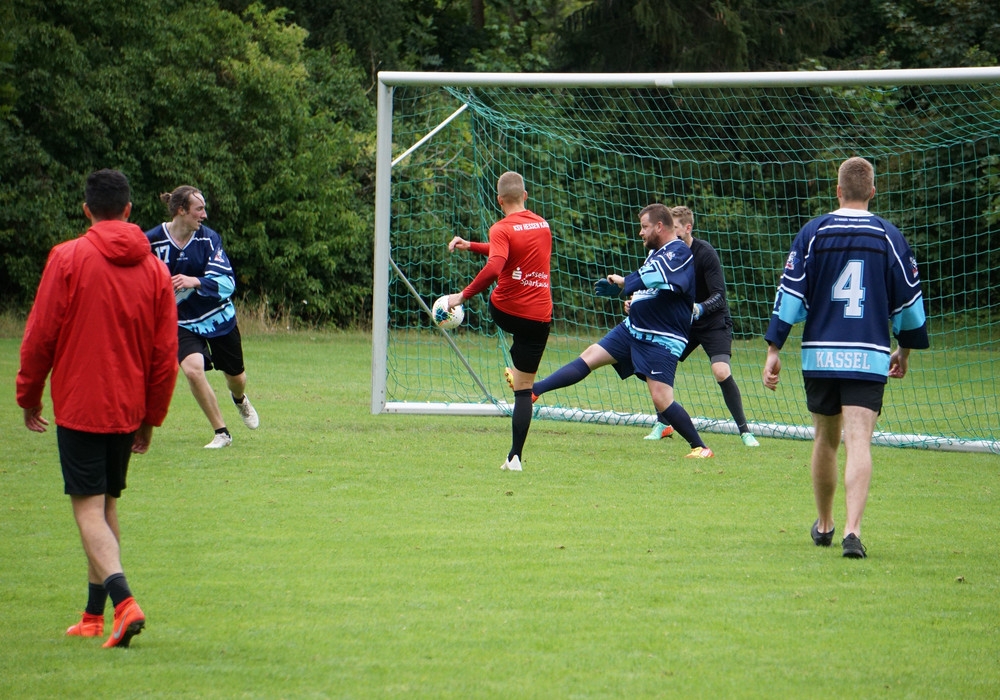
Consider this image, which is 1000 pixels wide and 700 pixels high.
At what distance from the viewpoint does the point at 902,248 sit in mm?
5797

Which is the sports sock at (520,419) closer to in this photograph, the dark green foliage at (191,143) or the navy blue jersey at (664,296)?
the navy blue jersey at (664,296)

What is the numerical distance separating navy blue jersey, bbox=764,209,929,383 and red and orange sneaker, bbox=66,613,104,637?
3.35 metres

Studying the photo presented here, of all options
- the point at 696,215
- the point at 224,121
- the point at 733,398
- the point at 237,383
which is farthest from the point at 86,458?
the point at 224,121

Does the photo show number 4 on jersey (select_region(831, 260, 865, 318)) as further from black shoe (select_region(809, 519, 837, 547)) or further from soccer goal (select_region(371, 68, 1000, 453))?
soccer goal (select_region(371, 68, 1000, 453))

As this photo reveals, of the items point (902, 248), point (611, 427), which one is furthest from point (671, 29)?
point (902, 248)

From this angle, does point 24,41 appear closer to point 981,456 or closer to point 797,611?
point 981,456

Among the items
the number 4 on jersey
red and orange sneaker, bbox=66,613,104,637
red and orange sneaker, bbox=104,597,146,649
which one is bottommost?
red and orange sneaker, bbox=66,613,104,637

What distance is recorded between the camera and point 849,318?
568 cm

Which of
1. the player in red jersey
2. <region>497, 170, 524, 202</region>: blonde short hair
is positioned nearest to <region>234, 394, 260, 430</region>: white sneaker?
the player in red jersey

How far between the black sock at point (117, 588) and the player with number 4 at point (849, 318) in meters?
3.19

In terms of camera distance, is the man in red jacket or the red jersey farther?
the red jersey

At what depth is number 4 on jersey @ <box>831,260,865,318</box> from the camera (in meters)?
5.68

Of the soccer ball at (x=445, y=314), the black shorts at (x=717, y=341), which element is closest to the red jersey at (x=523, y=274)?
the soccer ball at (x=445, y=314)

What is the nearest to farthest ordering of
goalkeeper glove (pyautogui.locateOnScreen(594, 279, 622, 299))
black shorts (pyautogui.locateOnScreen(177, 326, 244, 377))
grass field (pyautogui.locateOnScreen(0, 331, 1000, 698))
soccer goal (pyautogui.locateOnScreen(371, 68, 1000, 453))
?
grass field (pyautogui.locateOnScreen(0, 331, 1000, 698)) < black shorts (pyautogui.locateOnScreen(177, 326, 244, 377)) < goalkeeper glove (pyautogui.locateOnScreen(594, 279, 622, 299)) < soccer goal (pyautogui.locateOnScreen(371, 68, 1000, 453))
